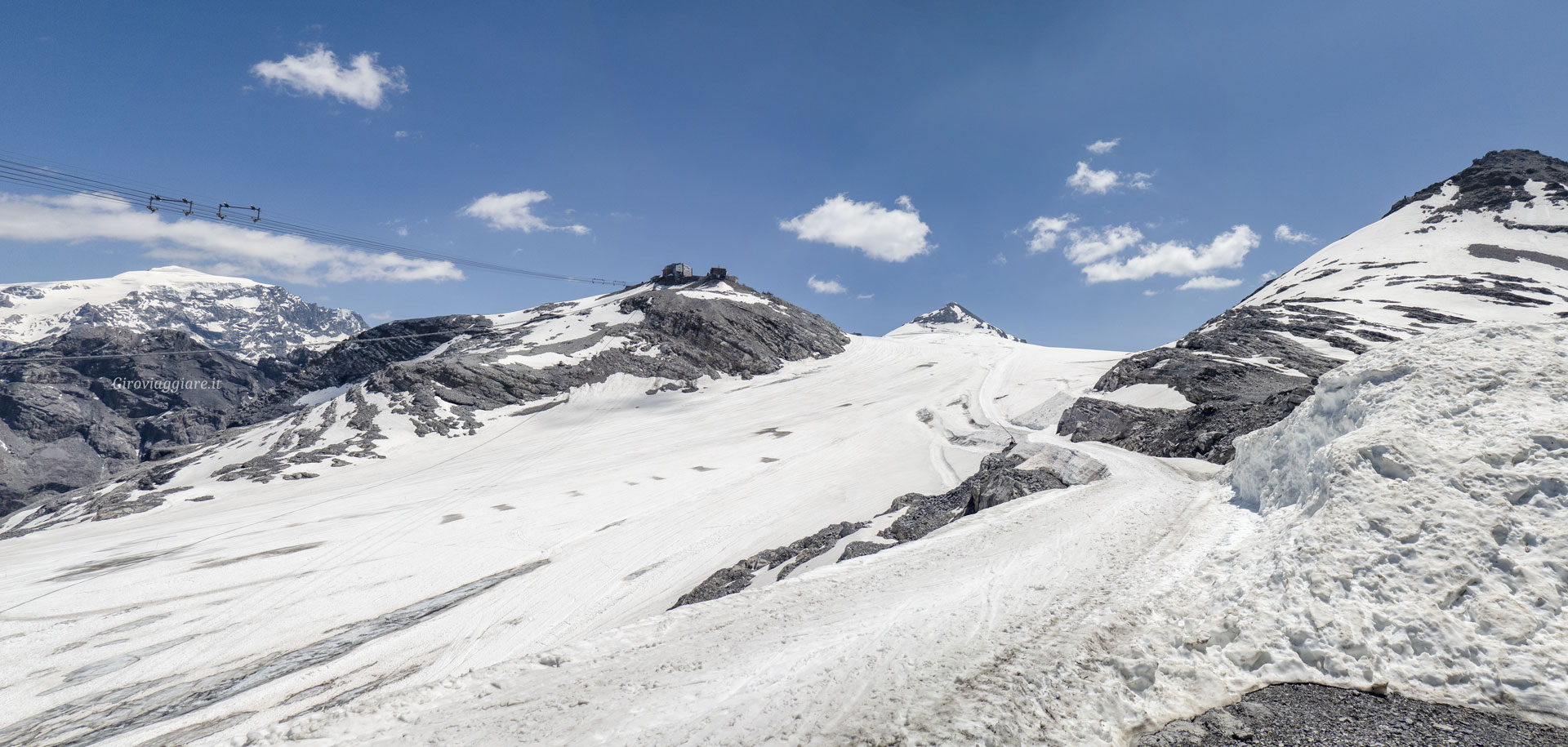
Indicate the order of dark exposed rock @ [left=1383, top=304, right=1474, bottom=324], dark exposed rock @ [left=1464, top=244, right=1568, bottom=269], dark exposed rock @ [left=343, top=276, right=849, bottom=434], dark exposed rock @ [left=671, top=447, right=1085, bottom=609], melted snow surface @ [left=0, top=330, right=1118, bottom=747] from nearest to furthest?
melted snow surface @ [left=0, top=330, right=1118, bottom=747]
dark exposed rock @ [left=671, top=447, right=1085, bottom=609]
dark exposed rock @ [left=1383, top=304, right=1474, bottom=324]
dark exposed rock @ [left=343, top=276, right=849, bottom=434]
dark exposed rock @ [left=1464, top=244, right=1568, bottom=269]

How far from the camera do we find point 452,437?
52531 millimetres

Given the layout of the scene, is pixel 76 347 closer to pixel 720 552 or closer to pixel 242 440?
pixel 242 440

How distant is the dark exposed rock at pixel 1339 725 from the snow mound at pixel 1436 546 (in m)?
0.23

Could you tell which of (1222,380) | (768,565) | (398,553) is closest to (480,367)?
(398,553)

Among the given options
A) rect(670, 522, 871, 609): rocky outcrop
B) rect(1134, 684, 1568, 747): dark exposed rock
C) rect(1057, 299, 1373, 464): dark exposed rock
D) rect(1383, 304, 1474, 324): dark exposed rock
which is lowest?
rect(670, 522, 871, 609): rocky outcrop

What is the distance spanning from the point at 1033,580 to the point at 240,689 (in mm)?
19470

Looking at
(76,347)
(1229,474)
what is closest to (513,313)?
(1229,474)

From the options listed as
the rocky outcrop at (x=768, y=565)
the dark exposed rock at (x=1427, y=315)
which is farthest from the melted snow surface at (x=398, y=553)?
the dark exposed rock at (x=1427, y=315)

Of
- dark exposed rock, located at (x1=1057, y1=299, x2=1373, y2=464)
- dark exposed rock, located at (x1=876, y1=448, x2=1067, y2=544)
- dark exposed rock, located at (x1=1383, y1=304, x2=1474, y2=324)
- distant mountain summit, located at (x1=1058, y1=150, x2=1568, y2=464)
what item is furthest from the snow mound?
dark exposed rock, located at (x1=1383, y1=304, x2=1474, y2=324)

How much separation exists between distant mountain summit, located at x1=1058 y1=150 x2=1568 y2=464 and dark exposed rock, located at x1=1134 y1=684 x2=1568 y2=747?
17205mm

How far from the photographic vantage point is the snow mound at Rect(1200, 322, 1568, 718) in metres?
5.99

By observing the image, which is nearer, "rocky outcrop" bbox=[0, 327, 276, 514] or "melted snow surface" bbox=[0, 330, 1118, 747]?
"melted snow surface" bbox=[0, 330, 1118, 747]

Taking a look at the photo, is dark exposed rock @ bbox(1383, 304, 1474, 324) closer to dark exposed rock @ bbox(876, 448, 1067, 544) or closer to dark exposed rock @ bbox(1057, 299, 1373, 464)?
dark exposed rock @ bbox(1057, 299, 1373, 464)

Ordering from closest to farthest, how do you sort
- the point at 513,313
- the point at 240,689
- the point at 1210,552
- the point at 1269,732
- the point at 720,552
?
the point at 1269,732
the point at 1210,552
the point at 240,689
the point at 720,552
the point at 513,313
